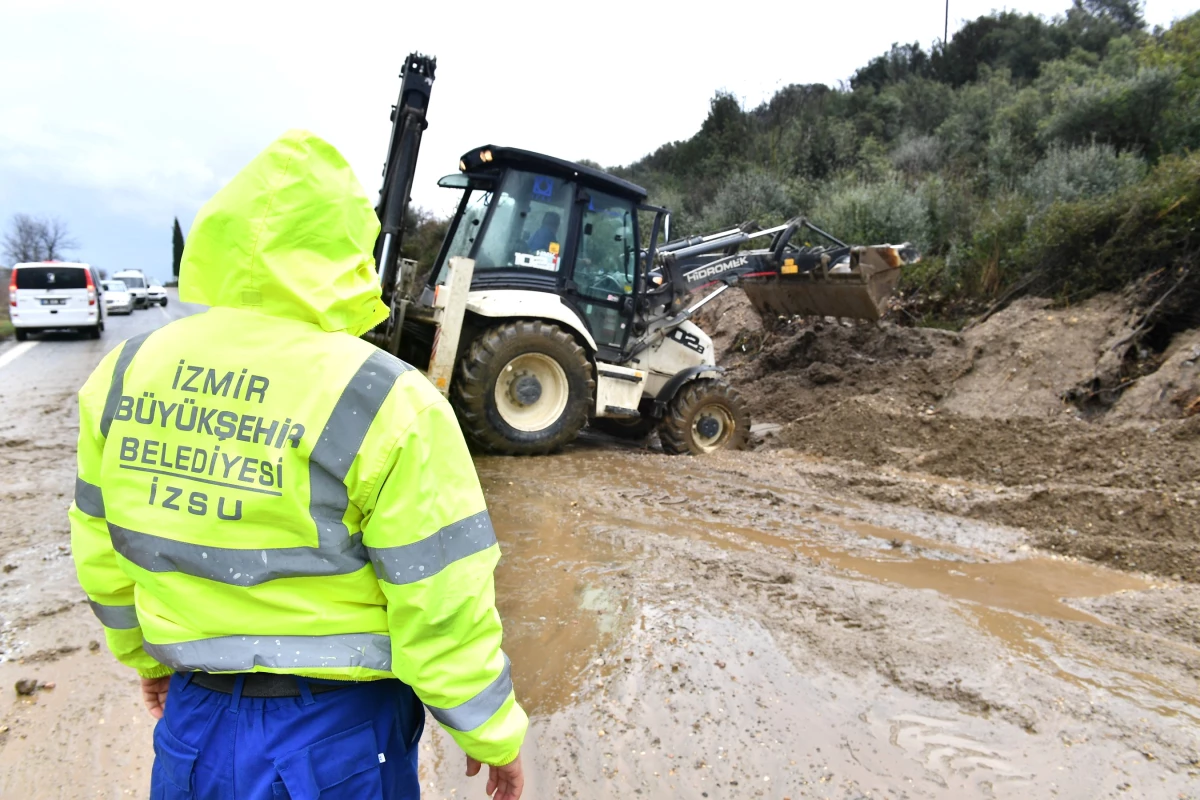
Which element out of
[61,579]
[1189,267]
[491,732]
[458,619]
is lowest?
[61,579]

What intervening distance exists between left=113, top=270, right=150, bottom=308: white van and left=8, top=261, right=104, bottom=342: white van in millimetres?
14622

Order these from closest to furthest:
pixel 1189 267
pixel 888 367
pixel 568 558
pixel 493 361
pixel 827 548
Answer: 1. pixel 568 558
2. pixel 827 548
3. pixel 493 361
4. pixel 1189 267
5. pixel 888 367

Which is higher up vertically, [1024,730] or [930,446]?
[930,446]

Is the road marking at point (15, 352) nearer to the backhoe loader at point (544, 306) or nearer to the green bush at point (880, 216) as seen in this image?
the backhoe loader at point (544, 306)

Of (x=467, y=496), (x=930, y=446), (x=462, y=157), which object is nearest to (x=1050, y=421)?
(x=930, y=446)

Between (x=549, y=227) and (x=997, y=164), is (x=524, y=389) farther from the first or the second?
(x=997, y=164)

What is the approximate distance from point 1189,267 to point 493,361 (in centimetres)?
774

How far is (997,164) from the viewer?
1566cm

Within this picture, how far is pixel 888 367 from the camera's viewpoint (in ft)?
34.5

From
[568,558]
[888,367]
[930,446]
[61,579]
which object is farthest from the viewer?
[888,367]

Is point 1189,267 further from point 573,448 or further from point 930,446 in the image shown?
point 573,448

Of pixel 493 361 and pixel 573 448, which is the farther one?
pixel 573 448

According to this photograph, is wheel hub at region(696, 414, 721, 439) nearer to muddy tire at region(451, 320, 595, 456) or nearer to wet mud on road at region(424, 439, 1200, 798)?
muddy tire at region(451, 320, 595, 456)

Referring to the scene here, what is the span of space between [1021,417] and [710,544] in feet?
16.6
